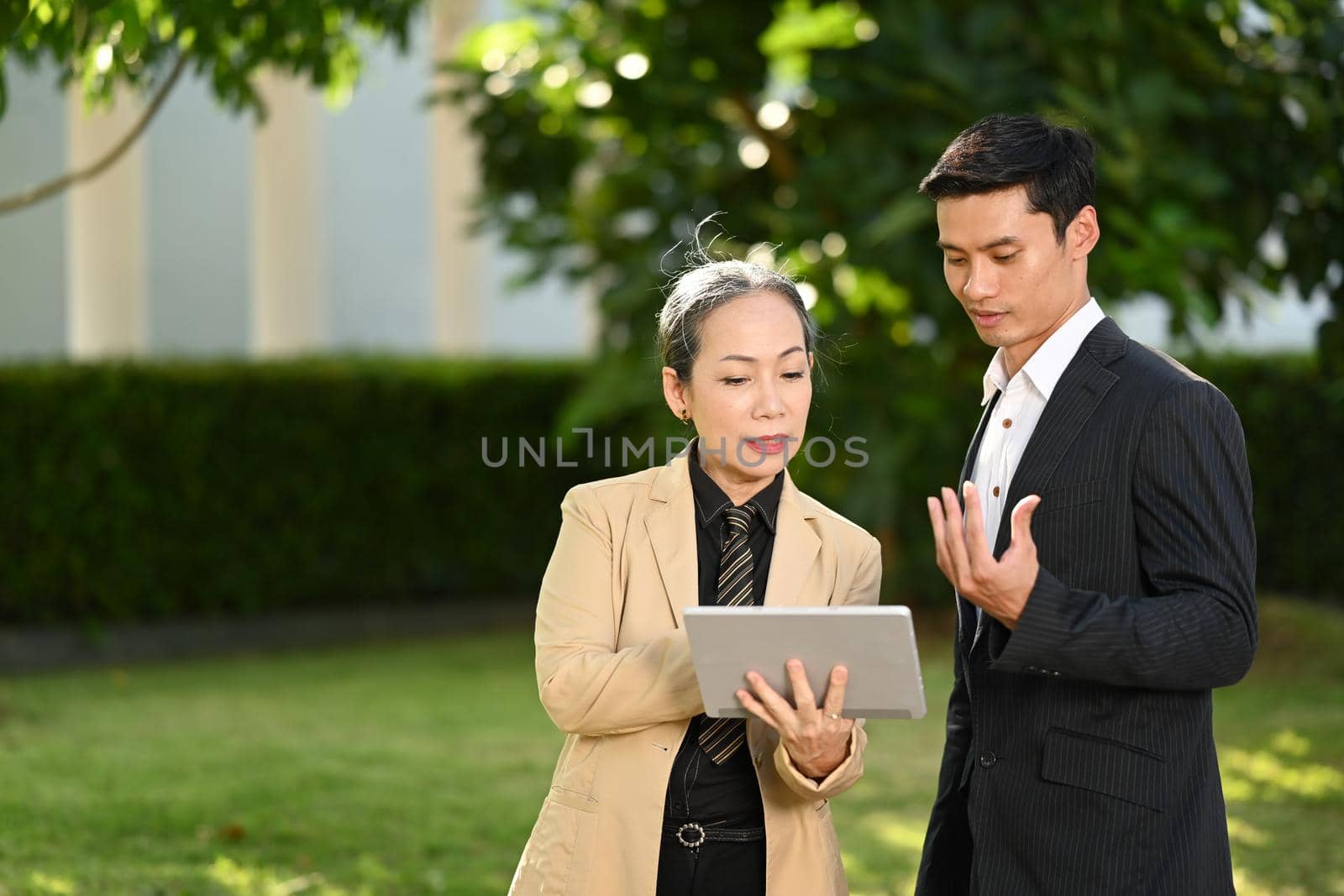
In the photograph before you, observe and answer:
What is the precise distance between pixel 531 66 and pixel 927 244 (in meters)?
2.62

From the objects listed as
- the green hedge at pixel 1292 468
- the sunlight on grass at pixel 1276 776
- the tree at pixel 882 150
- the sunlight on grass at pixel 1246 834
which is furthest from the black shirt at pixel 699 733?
the green hedge at pixel 1292 468

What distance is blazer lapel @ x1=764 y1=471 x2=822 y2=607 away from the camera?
8.25 feet

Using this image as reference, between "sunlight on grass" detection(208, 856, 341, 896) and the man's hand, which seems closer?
the man's hand

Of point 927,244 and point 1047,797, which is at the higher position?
point 927,244

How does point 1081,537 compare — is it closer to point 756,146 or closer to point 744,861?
point 744,861

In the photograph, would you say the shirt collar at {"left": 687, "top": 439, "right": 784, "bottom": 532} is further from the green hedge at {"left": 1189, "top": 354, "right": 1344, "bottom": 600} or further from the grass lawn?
the green hedge at {"left": 1189, "top": 354, "right": 1344, "bottom": 600}

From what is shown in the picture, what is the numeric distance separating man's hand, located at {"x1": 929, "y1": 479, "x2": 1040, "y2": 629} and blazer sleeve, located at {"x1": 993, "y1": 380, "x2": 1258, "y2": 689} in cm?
3

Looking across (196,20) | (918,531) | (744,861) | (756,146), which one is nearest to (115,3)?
(196,20)

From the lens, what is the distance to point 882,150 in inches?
301

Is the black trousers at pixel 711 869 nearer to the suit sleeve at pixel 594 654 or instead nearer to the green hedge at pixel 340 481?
the suit sleeve at pixel 594 654

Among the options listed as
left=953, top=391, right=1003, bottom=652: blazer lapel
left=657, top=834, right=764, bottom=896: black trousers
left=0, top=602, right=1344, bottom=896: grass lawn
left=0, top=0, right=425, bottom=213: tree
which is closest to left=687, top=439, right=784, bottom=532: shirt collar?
left=953, top=391, right=1003, bottom=652: blazer lapel

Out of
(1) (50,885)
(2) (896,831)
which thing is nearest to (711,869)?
(1) (50,885)

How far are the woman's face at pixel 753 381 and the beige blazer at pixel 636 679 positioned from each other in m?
0.11

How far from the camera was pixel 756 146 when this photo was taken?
916 cm
